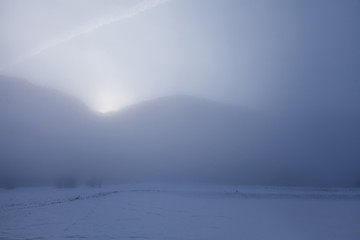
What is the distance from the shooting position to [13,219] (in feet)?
47.2

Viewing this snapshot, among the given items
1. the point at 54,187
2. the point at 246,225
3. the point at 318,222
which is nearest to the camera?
the point at 246,225

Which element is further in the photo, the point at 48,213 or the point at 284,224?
the point at 48,213

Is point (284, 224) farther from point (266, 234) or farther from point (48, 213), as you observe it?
point (48, 213)

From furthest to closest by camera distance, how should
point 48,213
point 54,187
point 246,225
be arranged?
1. point 54,187
2. point 48,213
3. point 246,225

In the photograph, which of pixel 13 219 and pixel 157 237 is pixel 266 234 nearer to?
pixel 157 237

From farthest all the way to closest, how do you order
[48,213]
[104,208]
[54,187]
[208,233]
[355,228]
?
[54,187]
[104,208]
[48,213]
[355,228]
[208,233]

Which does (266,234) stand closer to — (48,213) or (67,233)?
(67,233)

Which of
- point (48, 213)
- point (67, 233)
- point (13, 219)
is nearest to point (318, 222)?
point (67, 233)

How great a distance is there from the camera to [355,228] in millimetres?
12531

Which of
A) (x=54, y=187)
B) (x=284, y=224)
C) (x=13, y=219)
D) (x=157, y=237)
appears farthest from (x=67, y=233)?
(x=54, y=187)

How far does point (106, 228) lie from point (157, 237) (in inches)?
108

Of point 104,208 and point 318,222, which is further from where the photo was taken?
point 104,208

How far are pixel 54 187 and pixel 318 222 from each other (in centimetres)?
2924

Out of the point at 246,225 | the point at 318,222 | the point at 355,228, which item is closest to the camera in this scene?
the point at 355,228
